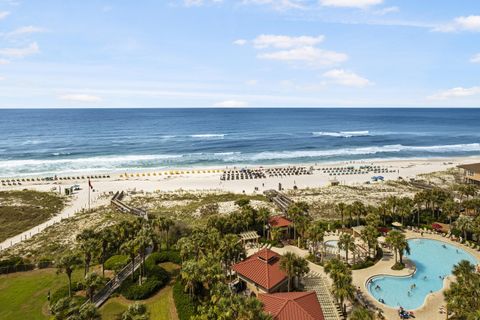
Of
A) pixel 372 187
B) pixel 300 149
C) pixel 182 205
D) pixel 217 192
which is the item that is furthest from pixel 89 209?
pixel 300 149

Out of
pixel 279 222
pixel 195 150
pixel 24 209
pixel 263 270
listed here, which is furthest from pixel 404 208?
pixel 195 150

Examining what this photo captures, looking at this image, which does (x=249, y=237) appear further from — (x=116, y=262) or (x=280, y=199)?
(x=280, y=199)

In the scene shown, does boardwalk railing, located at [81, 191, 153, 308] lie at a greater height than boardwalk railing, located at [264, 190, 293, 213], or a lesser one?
lesser

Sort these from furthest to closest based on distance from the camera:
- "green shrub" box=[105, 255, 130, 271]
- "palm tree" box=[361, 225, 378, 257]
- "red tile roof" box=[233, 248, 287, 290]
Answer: "palm tree" box=[361, 225, 378, 257], "green shrub" box=[105, 255, 130, 271], "red tile roof" box=[233, 248, 287, 290]

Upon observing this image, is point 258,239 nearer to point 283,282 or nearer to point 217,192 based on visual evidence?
point 283,282

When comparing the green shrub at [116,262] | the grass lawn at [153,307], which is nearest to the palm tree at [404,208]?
the grass lawn at [153,307]

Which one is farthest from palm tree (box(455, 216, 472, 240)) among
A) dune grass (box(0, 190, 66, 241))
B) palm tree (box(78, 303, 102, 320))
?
dune grass (box(0, 190, 66, 241))

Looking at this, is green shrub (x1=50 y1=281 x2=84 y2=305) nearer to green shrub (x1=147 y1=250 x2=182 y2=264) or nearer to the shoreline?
green shrub (x1=147 y1=250 x2=182 y2=264)
